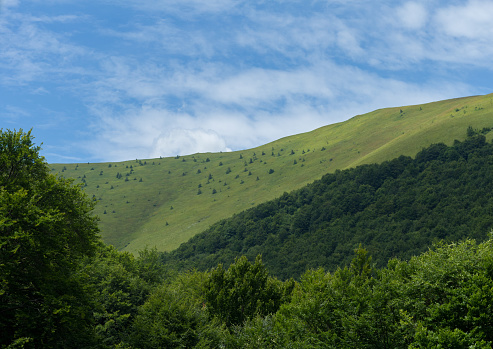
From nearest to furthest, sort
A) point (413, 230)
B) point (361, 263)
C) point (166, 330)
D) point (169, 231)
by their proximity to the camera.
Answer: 1. point (166, 330)
2. point (361, 263)
3. point (413, 230)
4. point (169, 231)

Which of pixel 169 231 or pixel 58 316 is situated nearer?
pixel 58 316

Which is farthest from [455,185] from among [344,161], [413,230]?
[344,161]

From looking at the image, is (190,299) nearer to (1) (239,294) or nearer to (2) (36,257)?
(1) (239,294)

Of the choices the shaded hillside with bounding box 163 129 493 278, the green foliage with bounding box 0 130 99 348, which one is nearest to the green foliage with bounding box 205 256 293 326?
the green foliage with bounding box 0 130 99 348

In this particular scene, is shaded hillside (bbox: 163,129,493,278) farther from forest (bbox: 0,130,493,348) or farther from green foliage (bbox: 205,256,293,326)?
green foliage (bbox: 205,256,293,326)

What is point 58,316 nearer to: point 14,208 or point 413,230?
point 14,208

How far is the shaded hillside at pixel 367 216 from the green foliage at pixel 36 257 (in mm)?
103912

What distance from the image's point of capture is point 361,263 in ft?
183

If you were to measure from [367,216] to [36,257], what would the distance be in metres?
134

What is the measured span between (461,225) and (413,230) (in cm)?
1442

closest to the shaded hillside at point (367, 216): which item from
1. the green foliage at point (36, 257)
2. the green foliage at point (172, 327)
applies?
the green foliage at point (172, 327)

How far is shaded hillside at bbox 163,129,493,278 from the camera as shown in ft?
425

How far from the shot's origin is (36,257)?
28.5m

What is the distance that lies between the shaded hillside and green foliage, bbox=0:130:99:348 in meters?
104
